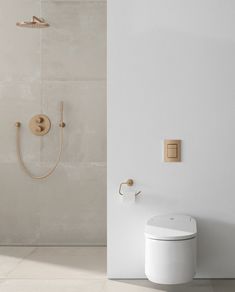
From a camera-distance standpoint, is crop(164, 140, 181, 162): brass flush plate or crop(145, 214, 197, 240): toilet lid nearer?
crop(145, 214, 197, 240): toilet lid

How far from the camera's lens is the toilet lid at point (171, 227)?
3312 millimetres

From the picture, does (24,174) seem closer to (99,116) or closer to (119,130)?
(99,116)

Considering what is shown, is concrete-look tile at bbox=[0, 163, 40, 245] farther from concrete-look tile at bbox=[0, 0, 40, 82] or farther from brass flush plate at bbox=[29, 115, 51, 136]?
concrete-look tile at bbox=[0, 0, 40, 82]

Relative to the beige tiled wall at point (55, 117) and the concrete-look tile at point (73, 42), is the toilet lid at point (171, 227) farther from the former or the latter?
the concrete-look tile at point (73, 42)

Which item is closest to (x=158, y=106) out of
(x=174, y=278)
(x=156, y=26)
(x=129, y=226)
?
(x=156, y=26)

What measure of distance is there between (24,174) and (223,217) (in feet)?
6.02

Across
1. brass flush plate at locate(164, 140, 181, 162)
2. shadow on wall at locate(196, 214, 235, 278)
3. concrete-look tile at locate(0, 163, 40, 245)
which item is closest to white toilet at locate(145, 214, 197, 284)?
shadow on wall at locate(196, 214, 235, 278)

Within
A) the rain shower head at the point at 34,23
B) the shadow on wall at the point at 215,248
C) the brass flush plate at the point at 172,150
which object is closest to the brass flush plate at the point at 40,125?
the rain shower head at the point at 34,23

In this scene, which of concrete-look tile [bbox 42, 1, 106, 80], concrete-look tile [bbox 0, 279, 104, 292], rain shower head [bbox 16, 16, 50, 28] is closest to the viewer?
concrete-look tile [bbox 0, 279, 104, 292]

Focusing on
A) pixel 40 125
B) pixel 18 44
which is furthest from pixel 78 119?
pixel 18 44

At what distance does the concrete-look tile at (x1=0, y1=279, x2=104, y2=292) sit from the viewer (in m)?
3.56

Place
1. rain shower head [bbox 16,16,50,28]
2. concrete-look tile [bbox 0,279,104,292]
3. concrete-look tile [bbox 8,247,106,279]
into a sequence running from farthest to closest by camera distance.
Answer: rain shower head [bbox 16,16,50,28], concrete-look tile [bbox 8,247,106,279], concrete-look tile [bbox 0,279,104,292]

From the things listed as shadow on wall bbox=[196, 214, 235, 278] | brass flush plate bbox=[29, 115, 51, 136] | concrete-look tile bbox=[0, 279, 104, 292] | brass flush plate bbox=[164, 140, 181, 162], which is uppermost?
brass flush plate bbox=[29, 115, 51, 136]

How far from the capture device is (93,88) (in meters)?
4.73
